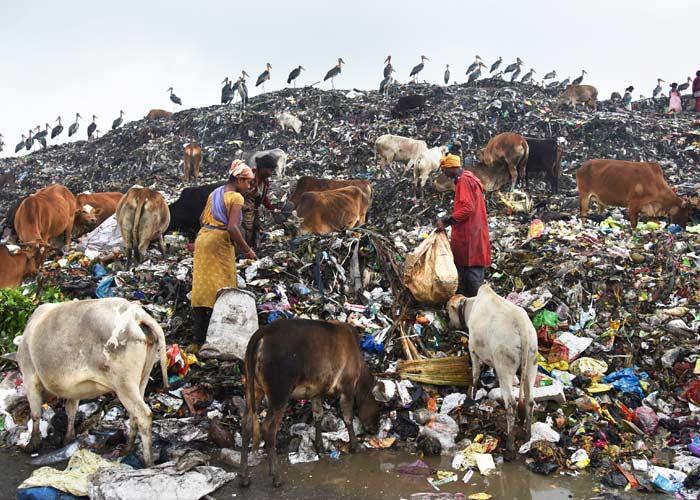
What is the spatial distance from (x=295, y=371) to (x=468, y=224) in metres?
2.88

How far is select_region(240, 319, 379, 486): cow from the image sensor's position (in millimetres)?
3979

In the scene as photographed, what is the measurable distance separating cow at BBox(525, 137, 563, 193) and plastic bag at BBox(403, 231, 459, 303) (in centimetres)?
751

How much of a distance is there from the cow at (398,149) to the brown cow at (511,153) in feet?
7.02

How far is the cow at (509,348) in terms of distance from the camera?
4.52 metres

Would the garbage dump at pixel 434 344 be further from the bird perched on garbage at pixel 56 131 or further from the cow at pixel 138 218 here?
the bird perched on garbage at pixel 56 131

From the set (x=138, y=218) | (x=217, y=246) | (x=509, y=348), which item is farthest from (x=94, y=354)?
(x=138, y=218)

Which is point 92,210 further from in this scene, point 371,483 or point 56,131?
point 56,131

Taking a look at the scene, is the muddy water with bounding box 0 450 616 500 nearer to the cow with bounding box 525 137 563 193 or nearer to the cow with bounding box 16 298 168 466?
the cow with bounding box 16 298 168 466

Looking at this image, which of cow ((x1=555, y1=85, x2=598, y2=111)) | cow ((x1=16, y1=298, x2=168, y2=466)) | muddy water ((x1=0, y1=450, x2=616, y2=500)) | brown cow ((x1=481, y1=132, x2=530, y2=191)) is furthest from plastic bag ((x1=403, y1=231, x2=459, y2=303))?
cow ((x1=555, y1=85, x2=598, y2=111))

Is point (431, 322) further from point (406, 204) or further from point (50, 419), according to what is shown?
point (406, 204)

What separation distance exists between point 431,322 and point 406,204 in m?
5.76

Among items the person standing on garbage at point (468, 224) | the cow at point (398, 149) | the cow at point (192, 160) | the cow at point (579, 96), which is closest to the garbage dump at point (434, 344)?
the person standing on garbage at point (468, 224)

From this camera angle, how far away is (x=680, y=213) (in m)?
9.30

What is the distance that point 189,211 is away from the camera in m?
10.3
